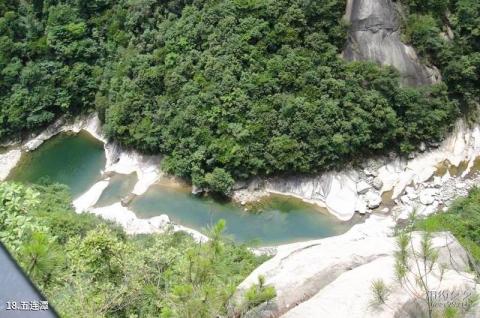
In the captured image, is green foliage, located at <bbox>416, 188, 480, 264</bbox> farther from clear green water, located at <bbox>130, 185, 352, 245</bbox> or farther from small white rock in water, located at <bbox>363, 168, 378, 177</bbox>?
clear green water, located at <bbox>130, 185, 352, 245</bbox>

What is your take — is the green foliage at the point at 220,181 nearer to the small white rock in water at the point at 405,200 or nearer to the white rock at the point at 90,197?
the white rock at the point at 90,197

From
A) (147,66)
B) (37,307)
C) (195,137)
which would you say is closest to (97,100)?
(147,66)

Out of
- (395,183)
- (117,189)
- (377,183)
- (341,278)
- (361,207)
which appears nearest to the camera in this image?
(341,278)

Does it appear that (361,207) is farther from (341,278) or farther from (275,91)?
(341,278)

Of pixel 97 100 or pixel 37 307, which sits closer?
pixel 37 307

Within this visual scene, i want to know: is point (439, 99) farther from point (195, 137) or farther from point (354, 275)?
point (354, 275)

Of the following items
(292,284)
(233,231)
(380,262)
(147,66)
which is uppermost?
(380,262)

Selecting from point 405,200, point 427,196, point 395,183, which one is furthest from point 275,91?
point 427,196

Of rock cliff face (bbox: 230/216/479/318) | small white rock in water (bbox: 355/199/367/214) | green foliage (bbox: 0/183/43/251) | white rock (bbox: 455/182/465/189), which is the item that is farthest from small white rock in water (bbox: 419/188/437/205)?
green foliage (bbox: 0/183/43/251)
